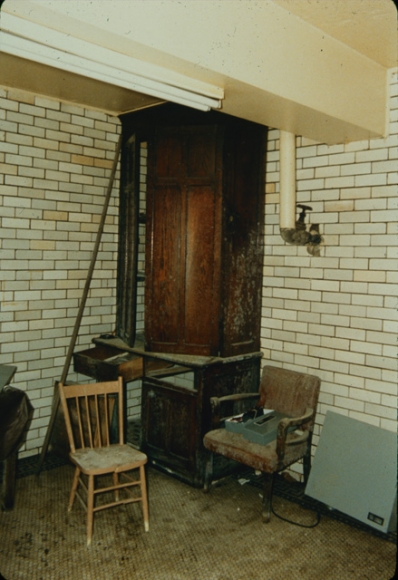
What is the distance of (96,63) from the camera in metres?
2.15

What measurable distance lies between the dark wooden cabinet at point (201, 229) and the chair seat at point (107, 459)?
1.04m

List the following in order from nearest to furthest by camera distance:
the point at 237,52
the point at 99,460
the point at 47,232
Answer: the point at 237,52, the point at 99,460, the point at 47,232

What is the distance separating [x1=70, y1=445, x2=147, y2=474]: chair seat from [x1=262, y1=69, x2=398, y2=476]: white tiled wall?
161 centimetres

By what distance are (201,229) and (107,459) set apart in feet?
6.40

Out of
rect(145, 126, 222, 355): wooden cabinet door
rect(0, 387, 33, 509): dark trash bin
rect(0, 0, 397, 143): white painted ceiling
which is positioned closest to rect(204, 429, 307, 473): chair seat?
rect(145, 126, 222, 355): wooden cabinet door

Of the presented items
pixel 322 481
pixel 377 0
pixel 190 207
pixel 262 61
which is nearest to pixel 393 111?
pixel 377 0

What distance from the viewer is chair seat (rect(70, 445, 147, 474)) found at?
3.10 metres

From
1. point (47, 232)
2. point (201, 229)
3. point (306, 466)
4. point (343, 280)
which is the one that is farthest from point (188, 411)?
point (47, 232)

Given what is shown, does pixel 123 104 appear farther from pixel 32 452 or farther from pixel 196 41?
pixel 32 452

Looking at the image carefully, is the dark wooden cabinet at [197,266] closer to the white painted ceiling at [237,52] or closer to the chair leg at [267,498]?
the chair leg at [267,498]

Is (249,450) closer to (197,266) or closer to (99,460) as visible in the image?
(99,460)

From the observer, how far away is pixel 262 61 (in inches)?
101

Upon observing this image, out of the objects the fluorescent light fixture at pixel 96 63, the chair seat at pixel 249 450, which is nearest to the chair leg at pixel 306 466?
the chair seat at pixel 249 450

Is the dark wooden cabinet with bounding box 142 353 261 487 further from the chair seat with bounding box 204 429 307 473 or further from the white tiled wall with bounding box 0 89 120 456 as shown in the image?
the white tiled wall with bounding box 0 89 120 456
